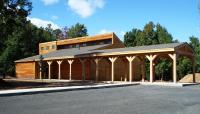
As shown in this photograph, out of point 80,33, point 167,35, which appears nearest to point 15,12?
point 167,35

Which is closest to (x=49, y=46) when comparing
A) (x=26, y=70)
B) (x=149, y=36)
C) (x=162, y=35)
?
(x=26, y=70)

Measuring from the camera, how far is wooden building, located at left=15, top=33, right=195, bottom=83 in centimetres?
2720

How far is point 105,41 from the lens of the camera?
41.4 metres

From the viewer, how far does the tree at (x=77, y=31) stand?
296ft

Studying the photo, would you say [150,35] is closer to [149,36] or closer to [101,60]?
[149,36]

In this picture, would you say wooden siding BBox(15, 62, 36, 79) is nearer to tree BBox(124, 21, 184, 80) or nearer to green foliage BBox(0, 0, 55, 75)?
green foliage BBox(0, 0, 55, 75)

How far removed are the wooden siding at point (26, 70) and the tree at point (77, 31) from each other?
139 ft

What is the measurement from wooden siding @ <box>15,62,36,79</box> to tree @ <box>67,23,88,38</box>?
4251 centimetres

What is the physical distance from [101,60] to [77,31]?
5735cm

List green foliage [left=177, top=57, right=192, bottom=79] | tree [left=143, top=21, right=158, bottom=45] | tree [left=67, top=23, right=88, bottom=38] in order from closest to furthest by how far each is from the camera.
Answer: green foliage [left=177, top=57, right=192, bottom=79], tree [left=143, top=21, right=158, bottom=45], tree [left=67, top=23, right=88, bottom=38]

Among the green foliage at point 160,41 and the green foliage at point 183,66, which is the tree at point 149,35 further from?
the green foliage at point 183,66

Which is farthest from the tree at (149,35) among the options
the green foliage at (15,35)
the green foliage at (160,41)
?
the green foliage at (15,35)

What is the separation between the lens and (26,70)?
45906mm

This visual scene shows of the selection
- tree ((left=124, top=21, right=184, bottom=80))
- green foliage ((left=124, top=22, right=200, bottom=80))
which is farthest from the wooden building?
tree ((left=124, top=21, right=184, bottom=80))
